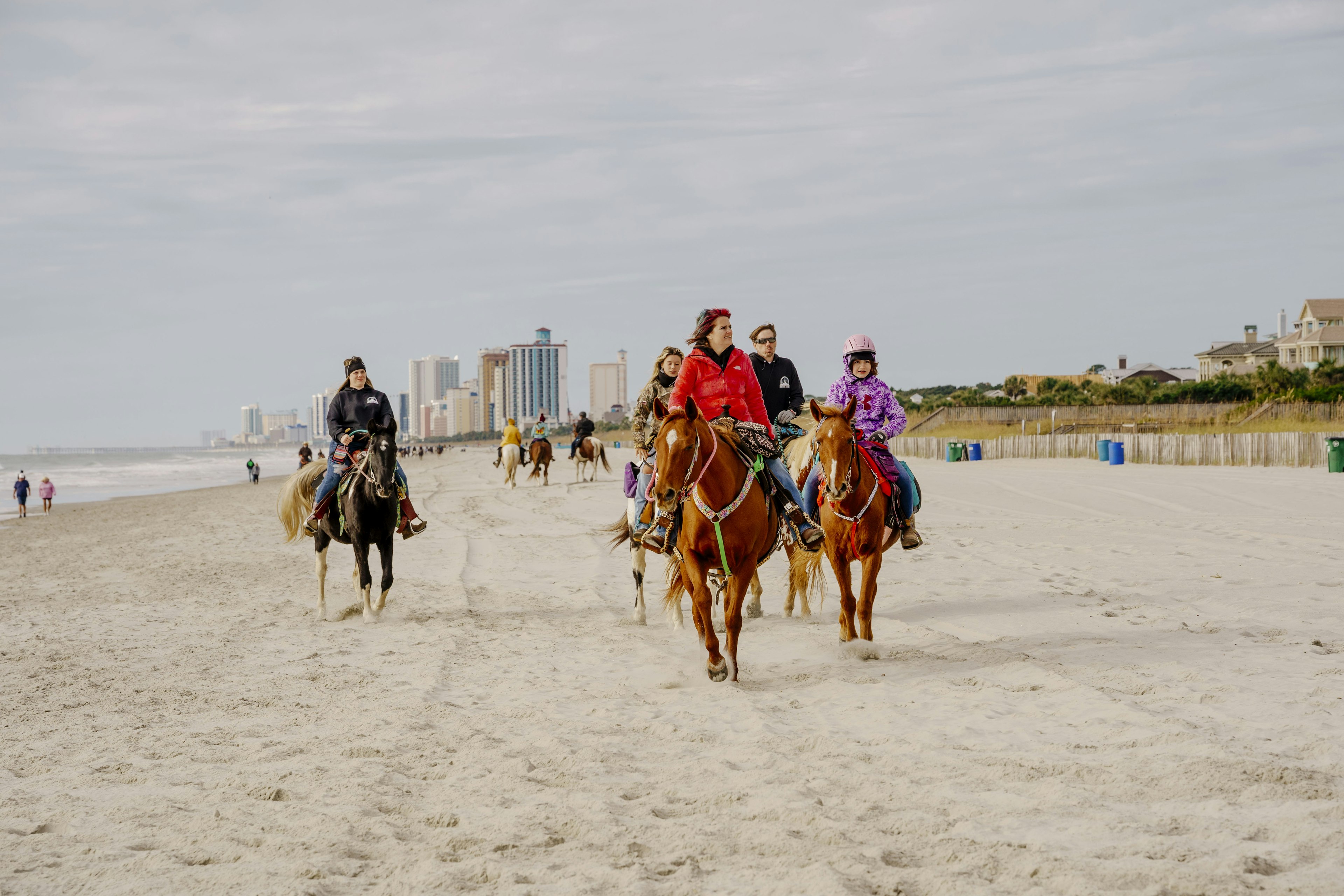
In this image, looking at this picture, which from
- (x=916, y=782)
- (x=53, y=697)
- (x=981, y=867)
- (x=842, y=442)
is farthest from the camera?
(x=842, y=442)

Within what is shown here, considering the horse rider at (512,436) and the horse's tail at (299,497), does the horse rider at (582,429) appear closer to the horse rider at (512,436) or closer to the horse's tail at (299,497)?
the horse rider at (512,436)

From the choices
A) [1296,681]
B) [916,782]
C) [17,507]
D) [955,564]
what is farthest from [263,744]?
[17,507]

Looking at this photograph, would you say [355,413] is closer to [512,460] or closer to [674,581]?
[674,581]

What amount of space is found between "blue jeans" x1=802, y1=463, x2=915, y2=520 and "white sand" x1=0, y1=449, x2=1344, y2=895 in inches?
42.8

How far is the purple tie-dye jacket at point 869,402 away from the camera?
772cm

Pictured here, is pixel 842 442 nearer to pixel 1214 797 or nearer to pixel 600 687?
pixel 600 687

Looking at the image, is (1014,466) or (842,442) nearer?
(842,442)

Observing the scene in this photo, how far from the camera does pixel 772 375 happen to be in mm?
8562

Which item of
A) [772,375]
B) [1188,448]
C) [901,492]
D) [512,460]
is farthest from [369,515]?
[1188,448]

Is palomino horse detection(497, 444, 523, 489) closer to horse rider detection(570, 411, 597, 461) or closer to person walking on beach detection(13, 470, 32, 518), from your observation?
horse rider detection(570, 411, 597, 461)

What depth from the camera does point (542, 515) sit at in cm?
2067

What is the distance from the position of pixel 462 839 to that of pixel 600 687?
8.63 feet

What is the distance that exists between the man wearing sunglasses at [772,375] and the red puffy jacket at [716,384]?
5.04 ft

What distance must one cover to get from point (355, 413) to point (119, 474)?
84332mm
